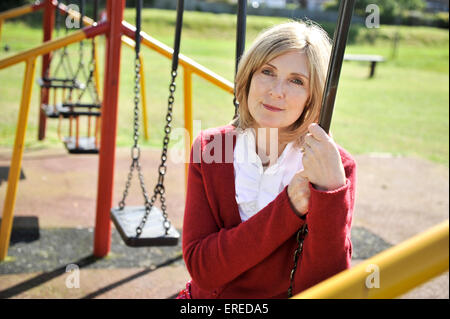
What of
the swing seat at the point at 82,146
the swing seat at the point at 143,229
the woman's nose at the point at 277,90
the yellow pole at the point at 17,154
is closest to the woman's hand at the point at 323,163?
the woman's nose at the point at 277,90

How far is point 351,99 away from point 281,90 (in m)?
11.0

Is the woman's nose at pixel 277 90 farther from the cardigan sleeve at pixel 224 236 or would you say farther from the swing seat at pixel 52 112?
the swing seat at pixel 52 112

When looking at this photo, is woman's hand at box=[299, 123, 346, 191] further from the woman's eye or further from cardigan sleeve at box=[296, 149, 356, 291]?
the woman's eye

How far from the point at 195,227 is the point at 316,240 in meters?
0.41

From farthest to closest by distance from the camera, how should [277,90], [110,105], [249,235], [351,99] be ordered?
[351,99] → [110,105] → [277,90] → [249,235]

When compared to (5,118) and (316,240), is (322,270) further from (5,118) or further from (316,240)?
(5,118)

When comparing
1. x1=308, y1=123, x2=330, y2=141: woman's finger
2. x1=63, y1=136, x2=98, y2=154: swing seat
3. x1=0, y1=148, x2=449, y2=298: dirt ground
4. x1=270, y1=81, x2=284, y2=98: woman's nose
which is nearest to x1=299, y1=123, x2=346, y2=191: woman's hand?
x1=308, y1=123, x2=330, y2=141: woman's finger

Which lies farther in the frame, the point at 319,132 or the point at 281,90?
the point at 281,90

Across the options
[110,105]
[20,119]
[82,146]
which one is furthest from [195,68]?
[82,146]

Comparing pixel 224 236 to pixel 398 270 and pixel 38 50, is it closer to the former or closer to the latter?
pixel 398 270

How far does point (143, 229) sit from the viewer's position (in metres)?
2.95

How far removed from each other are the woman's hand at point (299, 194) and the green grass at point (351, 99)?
531 centimetres

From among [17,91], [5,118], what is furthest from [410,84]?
[5,118]

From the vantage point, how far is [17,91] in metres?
9.59
